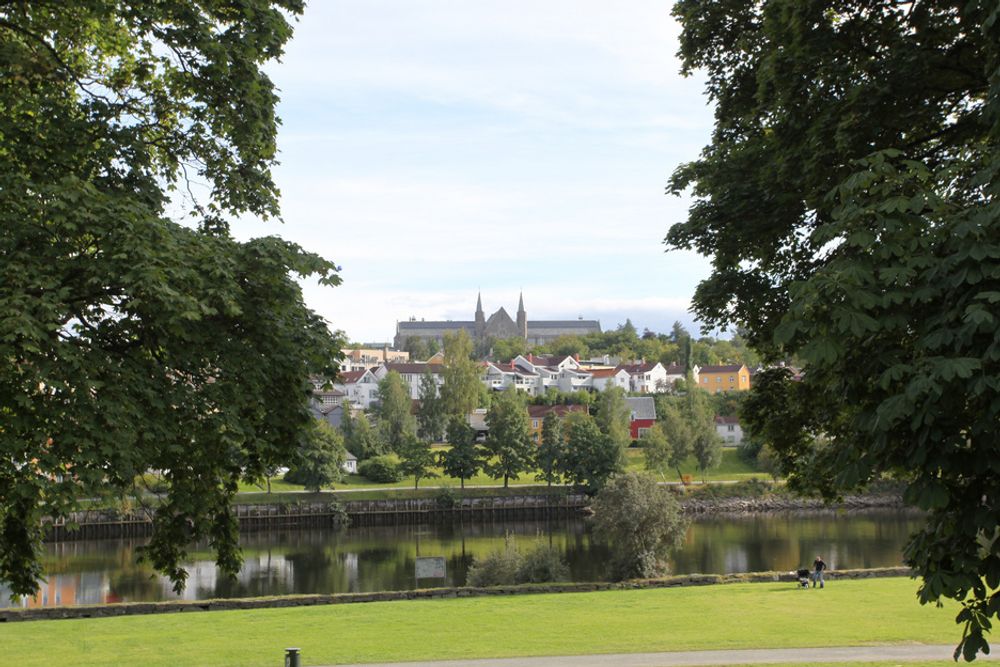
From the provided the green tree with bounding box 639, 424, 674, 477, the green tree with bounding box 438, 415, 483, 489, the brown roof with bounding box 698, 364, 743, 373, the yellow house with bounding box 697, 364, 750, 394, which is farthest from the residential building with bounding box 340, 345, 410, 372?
the green tree with bounding box 639, 424, 674, 477

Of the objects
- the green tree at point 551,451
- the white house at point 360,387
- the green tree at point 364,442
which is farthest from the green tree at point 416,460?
the white house at point 360,387

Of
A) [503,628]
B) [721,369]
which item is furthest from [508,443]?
[721,369]

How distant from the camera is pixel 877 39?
399 inches

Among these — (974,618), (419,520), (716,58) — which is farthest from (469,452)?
(974,618)

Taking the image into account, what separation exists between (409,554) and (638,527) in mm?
16432

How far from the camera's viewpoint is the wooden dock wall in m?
58.4

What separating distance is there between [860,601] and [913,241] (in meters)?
16.4

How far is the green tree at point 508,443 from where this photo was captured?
65.1m

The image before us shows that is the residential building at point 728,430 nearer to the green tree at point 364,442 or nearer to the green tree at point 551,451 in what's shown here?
the green tree at point 551,451

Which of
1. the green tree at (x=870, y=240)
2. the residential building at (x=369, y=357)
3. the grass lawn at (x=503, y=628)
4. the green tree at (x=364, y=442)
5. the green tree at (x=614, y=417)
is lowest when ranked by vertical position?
the grass lawn at (x=503, y=628)

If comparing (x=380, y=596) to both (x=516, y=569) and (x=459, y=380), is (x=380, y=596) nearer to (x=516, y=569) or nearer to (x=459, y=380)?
(x=516, y=569)

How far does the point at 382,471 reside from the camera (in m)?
69.2

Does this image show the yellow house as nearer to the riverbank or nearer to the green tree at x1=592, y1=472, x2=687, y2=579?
the riverbank

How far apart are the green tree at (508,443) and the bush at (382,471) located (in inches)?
292
